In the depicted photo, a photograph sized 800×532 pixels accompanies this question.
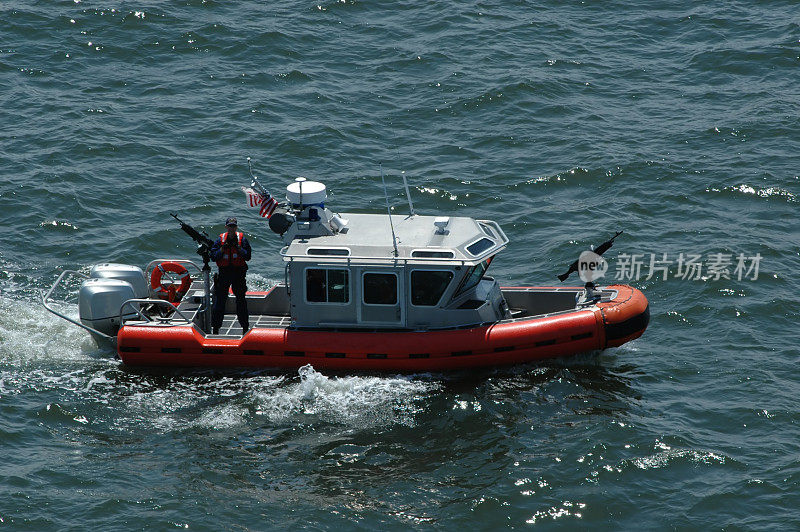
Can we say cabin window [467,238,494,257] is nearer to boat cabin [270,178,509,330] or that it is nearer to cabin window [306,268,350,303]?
boat cabin [270,178,509,330]

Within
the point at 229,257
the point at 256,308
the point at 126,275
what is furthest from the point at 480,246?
the point at 126,275

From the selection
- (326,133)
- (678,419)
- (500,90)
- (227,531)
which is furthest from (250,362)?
(500,90)

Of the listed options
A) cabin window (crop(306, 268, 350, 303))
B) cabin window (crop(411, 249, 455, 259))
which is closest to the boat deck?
cabin window (crop(306, 268, 350, 303))

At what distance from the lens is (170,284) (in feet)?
50.3

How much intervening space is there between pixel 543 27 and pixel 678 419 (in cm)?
1542

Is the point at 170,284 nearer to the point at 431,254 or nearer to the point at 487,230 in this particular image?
the point at 431,254

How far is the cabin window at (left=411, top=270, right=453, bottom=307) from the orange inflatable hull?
45cm

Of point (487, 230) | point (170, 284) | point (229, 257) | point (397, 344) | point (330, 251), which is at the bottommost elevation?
point (397, 344)

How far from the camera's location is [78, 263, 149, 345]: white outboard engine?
1444 cm

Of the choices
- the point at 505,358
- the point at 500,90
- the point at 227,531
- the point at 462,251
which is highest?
A: the point at 500,90

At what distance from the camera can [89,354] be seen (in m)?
14.8

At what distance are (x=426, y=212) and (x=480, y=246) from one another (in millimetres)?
5084

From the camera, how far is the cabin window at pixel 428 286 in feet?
45.2

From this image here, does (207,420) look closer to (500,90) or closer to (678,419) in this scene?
(678,419)
